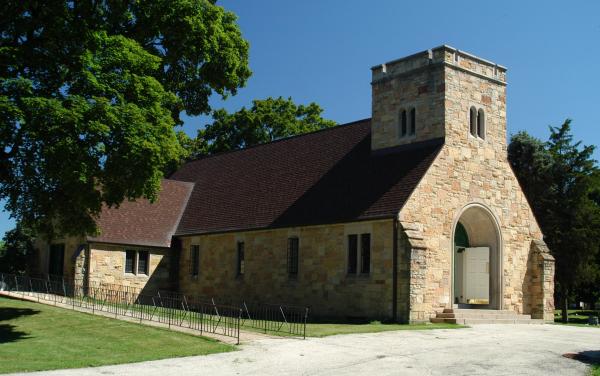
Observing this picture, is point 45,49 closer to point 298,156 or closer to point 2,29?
point 2,29

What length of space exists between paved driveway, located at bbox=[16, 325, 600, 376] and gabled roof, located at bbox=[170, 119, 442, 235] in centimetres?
756

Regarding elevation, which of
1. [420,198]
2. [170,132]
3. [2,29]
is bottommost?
[420,198]

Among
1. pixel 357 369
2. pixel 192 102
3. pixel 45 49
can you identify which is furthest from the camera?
pixel 192 102

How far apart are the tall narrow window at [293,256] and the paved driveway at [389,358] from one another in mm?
10362

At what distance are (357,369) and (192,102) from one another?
21023mm

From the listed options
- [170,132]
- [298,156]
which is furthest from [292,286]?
[170,132]

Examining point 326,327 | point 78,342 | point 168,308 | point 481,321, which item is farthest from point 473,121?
point 78,342

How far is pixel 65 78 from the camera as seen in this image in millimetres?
23125

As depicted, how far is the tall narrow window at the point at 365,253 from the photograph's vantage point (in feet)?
94.3

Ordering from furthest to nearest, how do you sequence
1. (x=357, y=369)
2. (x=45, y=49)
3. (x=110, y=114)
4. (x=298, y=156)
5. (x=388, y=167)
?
(x=298, y=156), (x=388, y=167), (x=45, y=49), (x=110, y=114), (x=357, y=369)

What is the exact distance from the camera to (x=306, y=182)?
34.2m

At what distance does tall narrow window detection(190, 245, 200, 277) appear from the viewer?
125 feet

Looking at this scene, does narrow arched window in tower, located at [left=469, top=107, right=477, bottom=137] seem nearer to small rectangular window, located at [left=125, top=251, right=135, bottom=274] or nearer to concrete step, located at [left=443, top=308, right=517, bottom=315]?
concrete step, located at [left=443, top=308, right=517, bottom=315]

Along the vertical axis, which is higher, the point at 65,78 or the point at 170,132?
the point at 65,78
